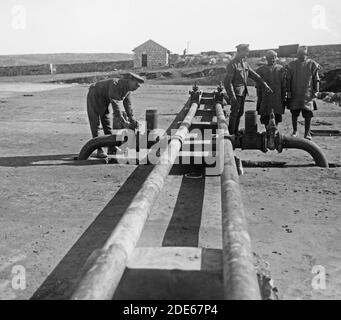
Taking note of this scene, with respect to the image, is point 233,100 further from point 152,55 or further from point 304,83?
point 152,55

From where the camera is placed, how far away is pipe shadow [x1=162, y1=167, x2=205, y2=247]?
397 cm

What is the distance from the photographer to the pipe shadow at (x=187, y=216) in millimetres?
3974

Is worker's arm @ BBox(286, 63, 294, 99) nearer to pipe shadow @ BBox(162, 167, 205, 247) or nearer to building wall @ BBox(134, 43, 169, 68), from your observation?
pipe shadow @ BBox(162, 167, 205, 247)

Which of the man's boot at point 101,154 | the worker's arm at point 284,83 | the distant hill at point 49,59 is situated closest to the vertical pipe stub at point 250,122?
the man's boot at point 101,154

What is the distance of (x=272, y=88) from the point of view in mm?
8734

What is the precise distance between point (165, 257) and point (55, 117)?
10898 millimetres

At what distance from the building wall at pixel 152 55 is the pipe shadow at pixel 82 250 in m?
59.8

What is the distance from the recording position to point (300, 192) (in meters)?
5.48

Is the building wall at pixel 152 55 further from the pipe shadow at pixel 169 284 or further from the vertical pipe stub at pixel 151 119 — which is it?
the pipe shadow at pixel 169 284

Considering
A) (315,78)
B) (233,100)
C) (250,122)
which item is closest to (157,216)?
(250,122)

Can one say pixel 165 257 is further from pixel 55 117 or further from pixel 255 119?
pixel 55 117

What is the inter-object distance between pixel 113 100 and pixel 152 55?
58.6 meters
